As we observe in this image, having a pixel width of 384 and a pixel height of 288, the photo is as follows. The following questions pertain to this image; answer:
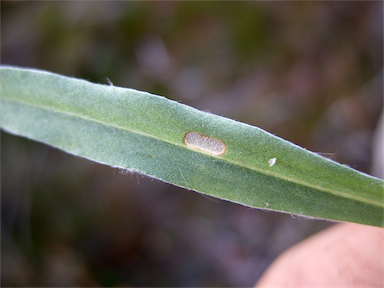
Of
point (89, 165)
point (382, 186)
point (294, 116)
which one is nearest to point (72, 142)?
point (382, 186)

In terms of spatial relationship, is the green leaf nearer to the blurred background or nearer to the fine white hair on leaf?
the fine white hair on leaf

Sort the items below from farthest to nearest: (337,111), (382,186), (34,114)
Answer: (337,111)
(34,114)
(382,186)

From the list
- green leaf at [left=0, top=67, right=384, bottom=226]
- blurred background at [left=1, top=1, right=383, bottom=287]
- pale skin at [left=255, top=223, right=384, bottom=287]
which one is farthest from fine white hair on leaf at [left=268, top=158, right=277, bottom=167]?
blurred background at [left=1, top=1, right=383, bottom=287]

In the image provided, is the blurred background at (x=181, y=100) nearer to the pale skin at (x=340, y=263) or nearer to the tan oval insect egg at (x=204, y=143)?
the pale skin at (x=340, y=263)

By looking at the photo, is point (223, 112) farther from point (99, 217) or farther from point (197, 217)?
point (99, 217)

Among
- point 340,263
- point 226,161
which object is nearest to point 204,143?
point 226,161

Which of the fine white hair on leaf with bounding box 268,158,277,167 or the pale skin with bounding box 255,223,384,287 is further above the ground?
the fine white hair on leaf with bounding box 268,158,277,167

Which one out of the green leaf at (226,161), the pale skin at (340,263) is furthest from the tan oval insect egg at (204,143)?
the pale skin at (340,263)
